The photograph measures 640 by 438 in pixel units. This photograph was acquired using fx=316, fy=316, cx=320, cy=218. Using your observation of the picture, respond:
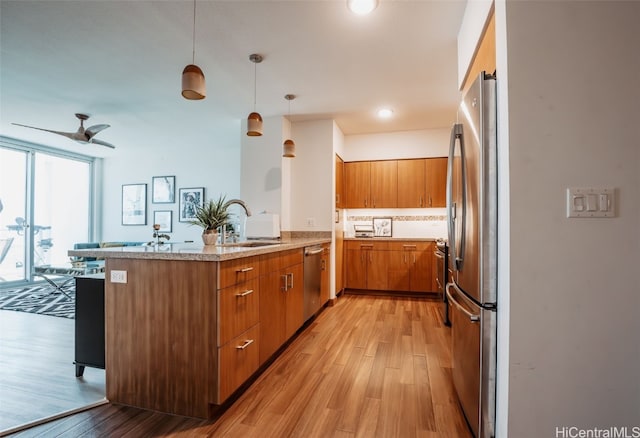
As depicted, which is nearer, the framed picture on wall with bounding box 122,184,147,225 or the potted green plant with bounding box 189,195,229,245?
the potted green plant with bounding box 189,195,229,245

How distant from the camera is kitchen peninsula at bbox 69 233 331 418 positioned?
5.73 ft

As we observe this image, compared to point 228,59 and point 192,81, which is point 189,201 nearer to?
point 228,59

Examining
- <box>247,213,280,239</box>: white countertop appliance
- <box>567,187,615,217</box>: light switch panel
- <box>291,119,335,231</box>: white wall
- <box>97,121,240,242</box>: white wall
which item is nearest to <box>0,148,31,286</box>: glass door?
<box>97,121,240,242</box>: white wall

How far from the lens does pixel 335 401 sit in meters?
1.96

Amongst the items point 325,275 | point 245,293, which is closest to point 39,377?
point 245,293

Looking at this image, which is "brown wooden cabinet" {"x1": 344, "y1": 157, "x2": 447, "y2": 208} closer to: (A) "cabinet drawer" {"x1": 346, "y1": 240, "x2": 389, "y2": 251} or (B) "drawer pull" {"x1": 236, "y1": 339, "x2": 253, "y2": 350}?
(A) "cabinet drawer" {"x1": 346, "y1": 240, "x2": 389, "y2": 251}

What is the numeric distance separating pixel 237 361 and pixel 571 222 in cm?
185

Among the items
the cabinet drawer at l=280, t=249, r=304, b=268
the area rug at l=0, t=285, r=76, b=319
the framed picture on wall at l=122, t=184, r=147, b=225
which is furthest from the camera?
the framed picture on wall at l=122, t=184, r=147, b=225

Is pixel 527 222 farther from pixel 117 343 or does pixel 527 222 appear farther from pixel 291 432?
pixel 117 343

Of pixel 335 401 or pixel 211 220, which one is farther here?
pixel 211 220

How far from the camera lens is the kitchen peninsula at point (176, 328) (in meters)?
1.75

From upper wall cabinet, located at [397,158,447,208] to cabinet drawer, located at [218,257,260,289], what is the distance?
3379mm

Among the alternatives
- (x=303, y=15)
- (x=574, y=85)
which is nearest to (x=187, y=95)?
(x=303, y=15)

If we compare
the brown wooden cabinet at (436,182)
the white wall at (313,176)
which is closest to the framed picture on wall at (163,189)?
Result: the white wall at (313,176)
